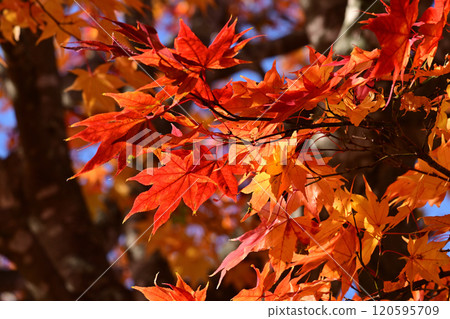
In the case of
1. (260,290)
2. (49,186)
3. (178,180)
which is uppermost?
(178,180)

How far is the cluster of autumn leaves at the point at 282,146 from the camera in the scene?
529mm

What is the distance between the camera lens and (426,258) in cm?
58

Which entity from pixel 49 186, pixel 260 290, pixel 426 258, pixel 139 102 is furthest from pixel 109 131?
pixel 49 186

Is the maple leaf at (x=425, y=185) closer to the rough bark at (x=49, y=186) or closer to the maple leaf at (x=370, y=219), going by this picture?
the maple leaf at (x=370, y=219)

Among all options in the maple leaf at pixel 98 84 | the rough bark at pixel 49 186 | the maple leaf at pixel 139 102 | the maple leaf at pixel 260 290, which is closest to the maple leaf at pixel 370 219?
the maple leaf at pixel 260 290

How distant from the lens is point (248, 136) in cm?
62

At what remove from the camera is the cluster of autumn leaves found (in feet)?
1.74

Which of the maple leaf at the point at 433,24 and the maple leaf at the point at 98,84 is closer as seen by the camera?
the maple leaf at the point at 433,24

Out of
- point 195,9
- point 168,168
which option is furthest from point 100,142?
point 195,9

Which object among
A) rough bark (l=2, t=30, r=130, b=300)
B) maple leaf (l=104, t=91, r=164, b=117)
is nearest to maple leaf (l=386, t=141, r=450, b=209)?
maple leaf (l=104, t=91, r=164, b=117)

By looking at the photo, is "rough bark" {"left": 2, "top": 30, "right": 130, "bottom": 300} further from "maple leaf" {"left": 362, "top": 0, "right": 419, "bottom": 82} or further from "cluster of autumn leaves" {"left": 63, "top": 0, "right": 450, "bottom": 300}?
"maple leaf" {"left": 362, "top": 0, "right": 419, "bottom": 82}

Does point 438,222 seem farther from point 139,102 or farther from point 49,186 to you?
point 49,186

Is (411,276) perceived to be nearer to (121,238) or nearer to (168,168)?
(168,168)

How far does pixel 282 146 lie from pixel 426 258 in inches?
9.2
